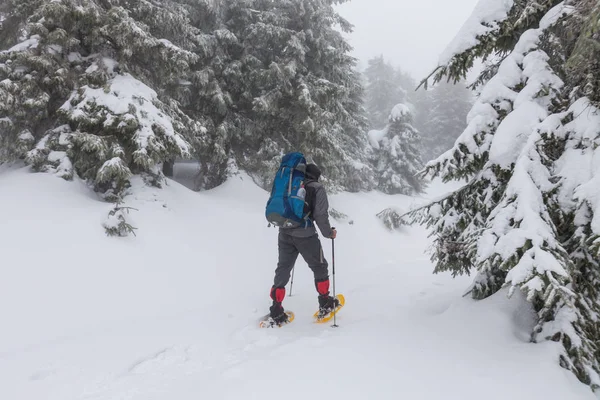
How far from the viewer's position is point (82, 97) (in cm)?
734

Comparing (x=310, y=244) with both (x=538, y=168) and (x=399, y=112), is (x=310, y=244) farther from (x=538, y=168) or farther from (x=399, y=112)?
(x=399, y=112)

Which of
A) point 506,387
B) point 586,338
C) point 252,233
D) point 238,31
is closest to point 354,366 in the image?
point 506,387

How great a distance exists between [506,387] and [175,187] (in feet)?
28.8

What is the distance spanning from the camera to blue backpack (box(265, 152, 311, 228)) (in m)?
5.11

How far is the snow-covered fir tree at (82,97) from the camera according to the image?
705cm

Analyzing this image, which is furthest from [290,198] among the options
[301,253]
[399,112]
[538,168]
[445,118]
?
[445,118]

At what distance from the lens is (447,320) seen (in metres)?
4.50

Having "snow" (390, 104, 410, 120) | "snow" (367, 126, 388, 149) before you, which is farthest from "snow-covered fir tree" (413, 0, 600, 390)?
"snow" (367, 126, 388, 149)

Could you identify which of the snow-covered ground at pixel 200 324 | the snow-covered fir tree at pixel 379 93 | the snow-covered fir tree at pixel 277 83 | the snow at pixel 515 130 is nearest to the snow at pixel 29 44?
the snow-covered ground at pixel 200 324

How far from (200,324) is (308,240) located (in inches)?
80.7

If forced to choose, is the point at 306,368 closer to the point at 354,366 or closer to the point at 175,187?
the point at 354,366

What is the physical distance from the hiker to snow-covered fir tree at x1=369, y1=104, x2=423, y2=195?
21.8 meters

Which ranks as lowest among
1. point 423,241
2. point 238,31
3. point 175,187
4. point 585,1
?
point 423,241

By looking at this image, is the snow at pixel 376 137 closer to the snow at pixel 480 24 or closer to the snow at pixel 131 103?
the snow at pixel 131 103
